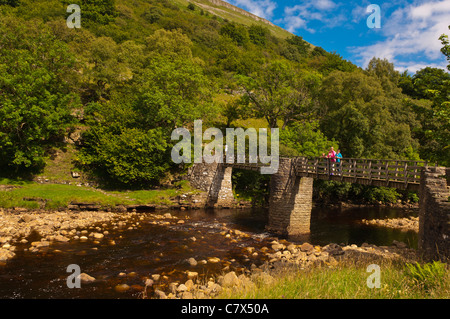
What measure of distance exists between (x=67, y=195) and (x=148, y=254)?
14.7 metres

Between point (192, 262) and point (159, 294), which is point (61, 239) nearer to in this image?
point (192, 262)

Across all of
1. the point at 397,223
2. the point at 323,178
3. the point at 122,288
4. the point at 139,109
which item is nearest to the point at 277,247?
the point at 323,178

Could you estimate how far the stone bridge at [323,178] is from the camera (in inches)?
492

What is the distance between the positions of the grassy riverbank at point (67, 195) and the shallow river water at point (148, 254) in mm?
4168

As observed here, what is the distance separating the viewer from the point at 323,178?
2169 cm

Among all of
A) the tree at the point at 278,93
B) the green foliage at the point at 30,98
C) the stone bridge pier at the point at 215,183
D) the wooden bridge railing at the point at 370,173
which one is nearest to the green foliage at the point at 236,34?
the tree at the point at 278,93

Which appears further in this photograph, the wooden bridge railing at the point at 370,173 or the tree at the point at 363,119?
the tree at the point at 363,119

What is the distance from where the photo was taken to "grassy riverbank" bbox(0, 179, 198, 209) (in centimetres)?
2489

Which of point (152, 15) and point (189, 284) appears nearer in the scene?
point (189, 284)

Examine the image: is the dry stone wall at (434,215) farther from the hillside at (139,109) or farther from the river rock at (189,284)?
the river rock at (189,284)

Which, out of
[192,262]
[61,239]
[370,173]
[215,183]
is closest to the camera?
[192,262]

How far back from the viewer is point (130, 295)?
11.2 metres

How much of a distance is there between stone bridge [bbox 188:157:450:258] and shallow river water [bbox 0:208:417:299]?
2126mm
